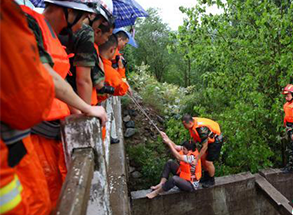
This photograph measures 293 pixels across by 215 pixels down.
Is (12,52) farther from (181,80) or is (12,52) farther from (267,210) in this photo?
(181,80)

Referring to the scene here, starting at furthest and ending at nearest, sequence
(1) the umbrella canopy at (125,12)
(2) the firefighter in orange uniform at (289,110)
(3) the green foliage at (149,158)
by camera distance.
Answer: (3) the green foliage at (149,158)
(2) the firefighter in orange uniform at (289,110)
(1) the umbrella canopy at (125,12)

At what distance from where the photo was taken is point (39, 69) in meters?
0.90

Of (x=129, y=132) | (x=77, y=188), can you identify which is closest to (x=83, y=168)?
(x=77, y=188)

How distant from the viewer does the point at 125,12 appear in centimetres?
417

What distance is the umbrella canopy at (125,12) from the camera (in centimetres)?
404

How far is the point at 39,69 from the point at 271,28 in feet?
18.7

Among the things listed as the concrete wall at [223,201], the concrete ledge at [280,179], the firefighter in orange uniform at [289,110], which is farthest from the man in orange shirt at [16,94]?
the concrete ledge at [280,179]

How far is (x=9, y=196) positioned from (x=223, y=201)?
5.81 metres

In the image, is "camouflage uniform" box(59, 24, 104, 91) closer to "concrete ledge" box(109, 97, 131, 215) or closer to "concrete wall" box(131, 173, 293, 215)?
"concrete ledge" box(109, 97, 131, 215)

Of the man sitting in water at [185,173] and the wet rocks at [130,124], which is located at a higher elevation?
the wet rocks at [130,124]

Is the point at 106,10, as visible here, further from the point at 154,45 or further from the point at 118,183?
the point at 154,45

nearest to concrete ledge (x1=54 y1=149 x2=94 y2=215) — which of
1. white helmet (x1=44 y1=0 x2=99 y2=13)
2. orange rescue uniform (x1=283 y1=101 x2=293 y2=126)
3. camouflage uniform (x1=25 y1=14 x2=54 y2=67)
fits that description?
camouflage uniform (x1=25 y1=14 x2=54 y2=67)

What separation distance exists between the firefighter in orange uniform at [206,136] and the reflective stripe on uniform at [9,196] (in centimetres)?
431

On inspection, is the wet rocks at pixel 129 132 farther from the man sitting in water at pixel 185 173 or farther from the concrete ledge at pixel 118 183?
the concrete ledge at pixel 118 183
